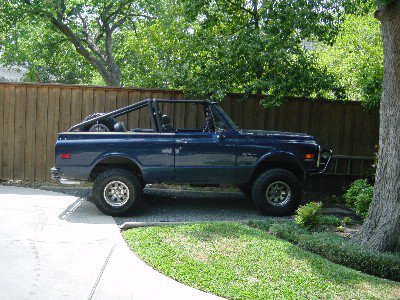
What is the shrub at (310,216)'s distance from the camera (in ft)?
25.6

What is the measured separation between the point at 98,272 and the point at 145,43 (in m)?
9.94

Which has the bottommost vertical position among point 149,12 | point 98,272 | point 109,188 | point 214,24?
point 98,272

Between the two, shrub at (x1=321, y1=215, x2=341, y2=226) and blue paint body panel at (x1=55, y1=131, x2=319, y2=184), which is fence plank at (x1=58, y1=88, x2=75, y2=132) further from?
shrub at (x1=321, y1=215, x2=341, y2=226)

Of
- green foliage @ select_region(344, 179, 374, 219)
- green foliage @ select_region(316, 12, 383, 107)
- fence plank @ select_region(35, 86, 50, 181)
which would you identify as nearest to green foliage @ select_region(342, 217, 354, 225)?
green foliage @ select_region(344, 179, 374, 219)

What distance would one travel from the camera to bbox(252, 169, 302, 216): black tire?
9.08 m

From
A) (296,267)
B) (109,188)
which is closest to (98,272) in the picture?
(296,267)

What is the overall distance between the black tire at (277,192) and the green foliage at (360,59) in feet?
9.36

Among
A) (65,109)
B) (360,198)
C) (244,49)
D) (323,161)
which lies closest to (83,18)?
(65,109)

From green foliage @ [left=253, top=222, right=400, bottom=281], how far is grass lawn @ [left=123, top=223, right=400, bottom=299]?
18 centimetres

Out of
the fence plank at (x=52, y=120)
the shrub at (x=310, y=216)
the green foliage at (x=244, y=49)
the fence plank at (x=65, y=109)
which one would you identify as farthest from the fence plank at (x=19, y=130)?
the shrub at (x=310, y=216)

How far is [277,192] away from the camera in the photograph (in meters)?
9.20

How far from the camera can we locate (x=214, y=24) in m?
12.7

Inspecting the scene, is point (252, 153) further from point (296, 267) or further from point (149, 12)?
point (149, 12)

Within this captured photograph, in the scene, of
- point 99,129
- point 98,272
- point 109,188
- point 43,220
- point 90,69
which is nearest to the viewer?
point 98,272
